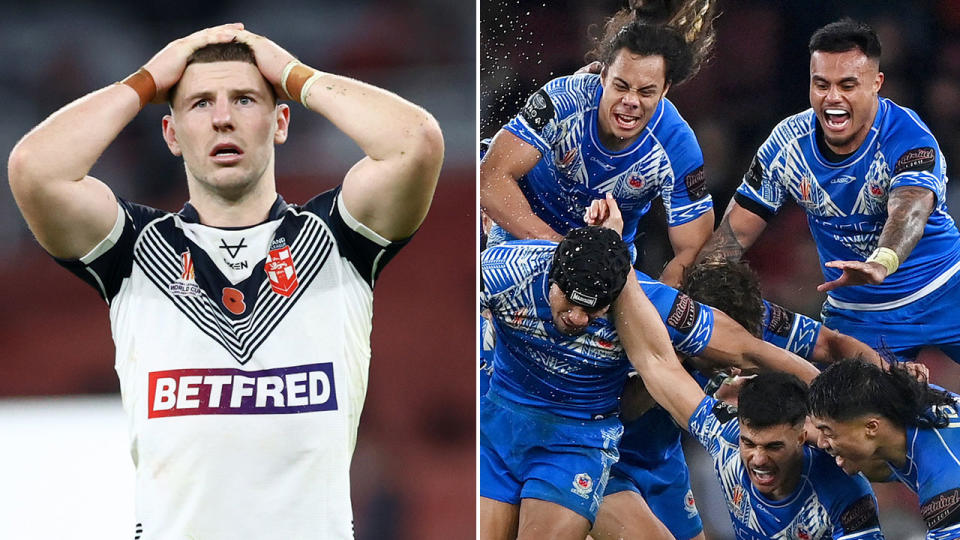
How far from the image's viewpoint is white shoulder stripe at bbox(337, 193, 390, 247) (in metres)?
2.28

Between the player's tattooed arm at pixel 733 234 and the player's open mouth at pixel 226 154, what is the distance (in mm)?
1102

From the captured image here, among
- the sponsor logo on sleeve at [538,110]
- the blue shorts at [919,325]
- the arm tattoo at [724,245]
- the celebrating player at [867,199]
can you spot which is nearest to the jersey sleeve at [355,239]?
the sponsor logo on sleeve at [538,110]

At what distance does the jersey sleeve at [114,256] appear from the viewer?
233cm

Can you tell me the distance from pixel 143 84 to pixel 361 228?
1.79ft

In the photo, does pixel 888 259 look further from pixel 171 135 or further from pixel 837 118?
pixel 171 135

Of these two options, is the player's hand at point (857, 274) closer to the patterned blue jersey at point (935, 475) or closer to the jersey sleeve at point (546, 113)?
the patterned blue jersey at point (935, 475)

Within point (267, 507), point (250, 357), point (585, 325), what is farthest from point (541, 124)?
point (267, 507)

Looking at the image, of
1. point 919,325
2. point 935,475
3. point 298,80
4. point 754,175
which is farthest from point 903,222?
point 298,80

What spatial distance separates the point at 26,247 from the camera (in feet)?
12.5

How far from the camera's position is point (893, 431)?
2.43 meters

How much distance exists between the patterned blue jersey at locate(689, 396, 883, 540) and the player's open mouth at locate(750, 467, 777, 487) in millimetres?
22

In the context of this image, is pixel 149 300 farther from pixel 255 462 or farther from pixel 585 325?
pixel 585 325

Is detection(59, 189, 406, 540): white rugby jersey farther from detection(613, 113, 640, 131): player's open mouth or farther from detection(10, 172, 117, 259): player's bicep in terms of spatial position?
detection(613, 113, 640, 131): player's open mouth

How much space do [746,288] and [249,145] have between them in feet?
3.89
